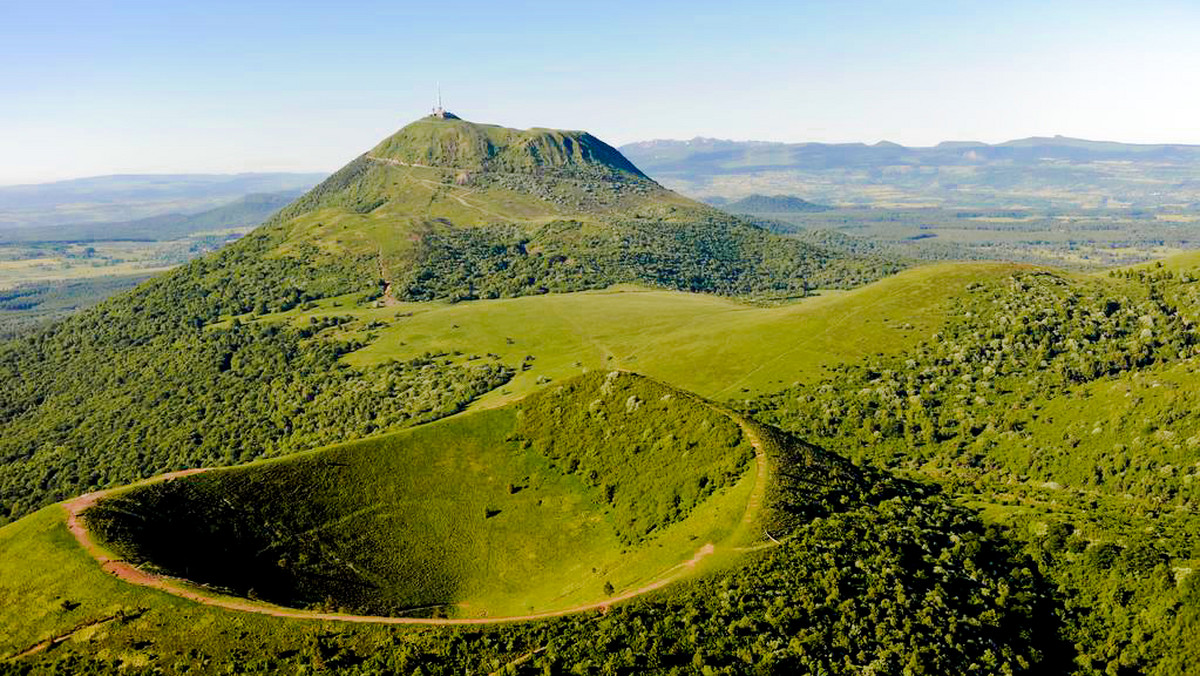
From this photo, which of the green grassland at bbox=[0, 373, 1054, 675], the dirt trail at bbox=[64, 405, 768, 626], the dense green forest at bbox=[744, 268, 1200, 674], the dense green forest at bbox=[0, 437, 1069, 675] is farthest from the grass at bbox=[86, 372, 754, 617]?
the dense green forest at bbox=[744, 268, 1200, 674]

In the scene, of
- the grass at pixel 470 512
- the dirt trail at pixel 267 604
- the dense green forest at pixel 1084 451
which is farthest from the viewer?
the grass at pixel 470 512

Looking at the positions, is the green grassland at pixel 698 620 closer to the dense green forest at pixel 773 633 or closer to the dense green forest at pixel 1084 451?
the dense green forest at pixel 773 633

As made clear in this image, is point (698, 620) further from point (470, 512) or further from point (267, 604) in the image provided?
point (470, 512)

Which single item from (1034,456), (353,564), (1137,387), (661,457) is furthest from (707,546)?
(1137,387)

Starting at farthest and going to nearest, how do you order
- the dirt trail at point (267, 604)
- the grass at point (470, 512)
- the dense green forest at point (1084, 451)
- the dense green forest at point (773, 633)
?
the grass at point (470, 512)
the dense green forest at point (1084, 451)
the dirt trail at point (267, 604)
the dense green forest at point (773, 633)

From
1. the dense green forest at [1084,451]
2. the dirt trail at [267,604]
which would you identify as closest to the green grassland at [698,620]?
the dirt trail at [267,604]

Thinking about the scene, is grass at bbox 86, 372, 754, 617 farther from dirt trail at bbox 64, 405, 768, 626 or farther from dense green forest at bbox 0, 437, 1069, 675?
dense green forest at bbox 0, 437, 1069, 675

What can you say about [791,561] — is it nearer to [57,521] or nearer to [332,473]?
[332,473]

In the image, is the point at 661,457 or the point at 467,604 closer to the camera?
the point at 467,604
